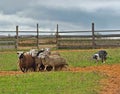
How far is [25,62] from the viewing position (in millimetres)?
18094

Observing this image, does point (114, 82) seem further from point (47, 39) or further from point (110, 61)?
point (47, 39)

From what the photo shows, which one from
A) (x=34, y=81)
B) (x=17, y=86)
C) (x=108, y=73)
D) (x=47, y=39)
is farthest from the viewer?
(x=47, y=39)

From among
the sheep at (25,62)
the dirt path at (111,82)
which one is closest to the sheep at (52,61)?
the sheep at (25,62)

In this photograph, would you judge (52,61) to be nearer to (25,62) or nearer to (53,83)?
(25,62)

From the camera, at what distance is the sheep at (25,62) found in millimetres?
18016

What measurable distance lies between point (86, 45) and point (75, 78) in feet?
62.8

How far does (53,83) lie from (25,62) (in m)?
4.42

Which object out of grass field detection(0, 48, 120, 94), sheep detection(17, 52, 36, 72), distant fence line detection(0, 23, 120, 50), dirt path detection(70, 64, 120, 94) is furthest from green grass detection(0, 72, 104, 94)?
distant fence line detection(0, 23, 120, 50)

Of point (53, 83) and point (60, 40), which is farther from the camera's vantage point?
point (60, 40)

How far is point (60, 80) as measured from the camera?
14.5 meters

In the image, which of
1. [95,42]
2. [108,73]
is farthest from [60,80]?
[95,42]

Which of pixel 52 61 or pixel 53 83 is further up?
pixel 52 61

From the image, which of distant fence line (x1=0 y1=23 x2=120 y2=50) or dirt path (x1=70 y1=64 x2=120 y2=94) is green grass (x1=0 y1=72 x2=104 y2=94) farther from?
distant fence line (x1=0 y1=23 x2=120 y2=50)

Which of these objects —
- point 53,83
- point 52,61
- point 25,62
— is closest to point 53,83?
point 53,83
